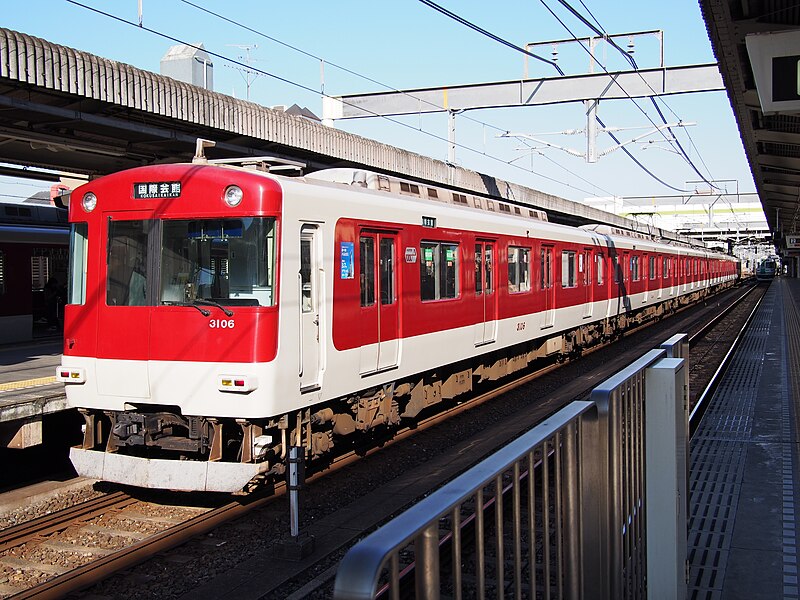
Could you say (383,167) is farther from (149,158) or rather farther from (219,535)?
(219,535)

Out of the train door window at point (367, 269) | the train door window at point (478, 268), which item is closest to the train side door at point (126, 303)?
the train door window at point (367, 269)

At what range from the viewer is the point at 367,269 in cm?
824

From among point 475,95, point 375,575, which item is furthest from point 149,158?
point 375,575

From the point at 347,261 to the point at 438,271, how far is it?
228 centimetres

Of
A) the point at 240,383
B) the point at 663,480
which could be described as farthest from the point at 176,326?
the point at 663,480

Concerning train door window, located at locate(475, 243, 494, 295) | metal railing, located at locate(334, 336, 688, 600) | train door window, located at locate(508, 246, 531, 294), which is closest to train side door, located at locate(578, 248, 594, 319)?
train door window, located at locate(508, 246, 531, 294)

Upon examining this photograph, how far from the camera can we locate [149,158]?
39.1 ft

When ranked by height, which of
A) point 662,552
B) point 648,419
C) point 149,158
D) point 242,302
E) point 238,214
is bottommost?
point 662,552

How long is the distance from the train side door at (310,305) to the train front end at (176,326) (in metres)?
0.45

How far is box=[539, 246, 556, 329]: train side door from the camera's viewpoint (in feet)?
45.9

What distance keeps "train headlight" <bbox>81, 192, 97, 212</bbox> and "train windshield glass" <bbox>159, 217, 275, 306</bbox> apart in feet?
2.91

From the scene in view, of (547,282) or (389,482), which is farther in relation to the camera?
(547,282)

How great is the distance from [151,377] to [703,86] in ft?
42.4

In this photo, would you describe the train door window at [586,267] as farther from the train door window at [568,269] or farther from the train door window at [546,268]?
the train door window at [546,268]
